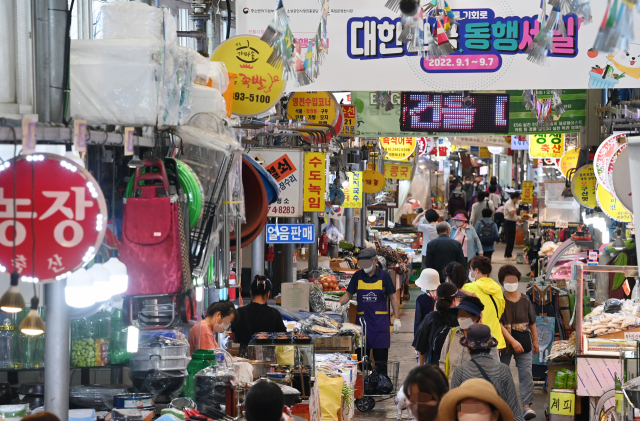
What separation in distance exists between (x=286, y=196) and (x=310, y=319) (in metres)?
1.62

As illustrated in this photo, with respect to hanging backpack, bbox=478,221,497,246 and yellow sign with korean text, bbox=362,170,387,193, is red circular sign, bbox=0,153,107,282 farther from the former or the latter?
hanging backpack, bbox=478,221,497,246

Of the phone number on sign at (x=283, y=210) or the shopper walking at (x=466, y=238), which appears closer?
the phone number on sign at (x=283, y=210)

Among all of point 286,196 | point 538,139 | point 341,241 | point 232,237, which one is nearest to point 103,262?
point 232,237

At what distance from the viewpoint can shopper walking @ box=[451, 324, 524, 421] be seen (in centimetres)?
570

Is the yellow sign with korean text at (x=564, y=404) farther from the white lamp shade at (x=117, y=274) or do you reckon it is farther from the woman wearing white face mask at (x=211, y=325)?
the white lamp shade at (x=117, y=274)

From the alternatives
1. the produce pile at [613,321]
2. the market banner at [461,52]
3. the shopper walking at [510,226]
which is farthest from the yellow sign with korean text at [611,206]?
the shopper walking at [510,226]

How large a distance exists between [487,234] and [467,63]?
1245 cm

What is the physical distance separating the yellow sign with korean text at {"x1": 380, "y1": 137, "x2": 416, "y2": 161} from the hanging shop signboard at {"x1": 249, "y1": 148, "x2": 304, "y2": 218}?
34.8ft

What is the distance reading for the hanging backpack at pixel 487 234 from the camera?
19141 mm

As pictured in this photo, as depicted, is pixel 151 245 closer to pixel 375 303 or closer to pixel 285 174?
pixel 285 174

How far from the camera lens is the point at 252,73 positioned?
7312 mm

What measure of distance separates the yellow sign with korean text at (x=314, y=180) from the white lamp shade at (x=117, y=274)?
21.8 feet

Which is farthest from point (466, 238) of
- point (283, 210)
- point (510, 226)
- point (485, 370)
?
point (510, 226)

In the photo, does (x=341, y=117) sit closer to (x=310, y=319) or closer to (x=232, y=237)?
(x=310, y=319)
